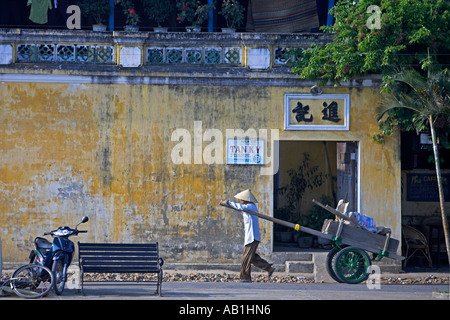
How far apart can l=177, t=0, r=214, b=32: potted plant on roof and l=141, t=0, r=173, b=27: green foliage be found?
0.29 meters

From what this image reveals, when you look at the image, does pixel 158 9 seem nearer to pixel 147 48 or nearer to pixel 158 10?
pixel 158 10

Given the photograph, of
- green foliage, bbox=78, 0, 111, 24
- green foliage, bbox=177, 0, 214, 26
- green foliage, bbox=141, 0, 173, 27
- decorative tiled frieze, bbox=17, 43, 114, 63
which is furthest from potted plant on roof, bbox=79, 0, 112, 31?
decorative tiled frieze, bbox=17, 43, 114, 63

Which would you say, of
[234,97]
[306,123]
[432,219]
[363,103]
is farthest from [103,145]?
[432,219]

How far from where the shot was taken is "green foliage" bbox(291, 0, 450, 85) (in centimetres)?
1276

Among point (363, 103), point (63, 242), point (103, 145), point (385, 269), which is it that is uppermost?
point (363, 103)

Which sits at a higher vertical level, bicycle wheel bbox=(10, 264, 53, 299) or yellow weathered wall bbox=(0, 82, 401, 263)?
yellow weathered wall bbox=(0, 82, 401, 263)

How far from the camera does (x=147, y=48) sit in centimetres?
1334

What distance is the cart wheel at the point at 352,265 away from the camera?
11.6 m

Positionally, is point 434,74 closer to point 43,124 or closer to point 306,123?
point 306,123

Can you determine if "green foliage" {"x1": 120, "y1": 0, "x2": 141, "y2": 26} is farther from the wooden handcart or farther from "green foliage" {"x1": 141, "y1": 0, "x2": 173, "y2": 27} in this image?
the wooden handcart

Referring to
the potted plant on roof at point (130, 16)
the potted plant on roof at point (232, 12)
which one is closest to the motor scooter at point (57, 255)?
the potted plant on roof at point (130, 16)

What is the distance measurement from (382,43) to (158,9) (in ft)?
18.6

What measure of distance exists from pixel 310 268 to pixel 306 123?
2.94 meters

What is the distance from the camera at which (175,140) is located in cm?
1331
